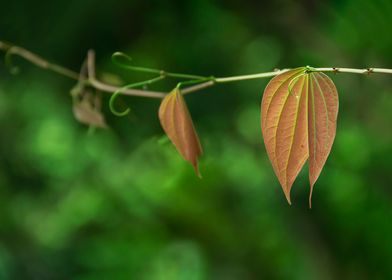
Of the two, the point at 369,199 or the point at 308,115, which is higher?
the point at 308,115

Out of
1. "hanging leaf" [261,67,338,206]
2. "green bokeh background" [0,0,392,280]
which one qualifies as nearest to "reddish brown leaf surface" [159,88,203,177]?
"hanging leaf" [261,67,338,206]

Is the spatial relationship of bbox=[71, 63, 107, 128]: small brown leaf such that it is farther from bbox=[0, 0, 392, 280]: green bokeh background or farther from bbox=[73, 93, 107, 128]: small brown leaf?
bbox=[0, 0, 392, 280]: green bokeh background

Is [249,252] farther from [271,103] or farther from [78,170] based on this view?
[271,103]

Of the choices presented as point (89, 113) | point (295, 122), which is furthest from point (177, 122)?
point (89, 113)

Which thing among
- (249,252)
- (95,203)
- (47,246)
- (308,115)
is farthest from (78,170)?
(308,115)

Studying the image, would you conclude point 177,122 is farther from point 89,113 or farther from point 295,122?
point 89,113

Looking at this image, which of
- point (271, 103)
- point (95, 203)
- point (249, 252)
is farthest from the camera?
point (95, 203)
